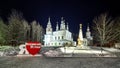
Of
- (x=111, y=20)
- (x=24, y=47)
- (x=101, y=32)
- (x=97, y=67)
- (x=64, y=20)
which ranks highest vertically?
(x=64, y=20)

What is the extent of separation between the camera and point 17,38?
3834 centimetres

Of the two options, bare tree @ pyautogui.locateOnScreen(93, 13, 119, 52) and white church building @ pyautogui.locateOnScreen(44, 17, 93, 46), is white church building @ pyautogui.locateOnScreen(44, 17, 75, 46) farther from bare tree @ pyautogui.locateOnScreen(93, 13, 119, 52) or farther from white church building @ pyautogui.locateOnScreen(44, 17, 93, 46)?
bare tree @ pyautogui.locateOnScreen(93, 13, 119, 52)

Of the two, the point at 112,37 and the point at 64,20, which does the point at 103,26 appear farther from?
the point at 64,20

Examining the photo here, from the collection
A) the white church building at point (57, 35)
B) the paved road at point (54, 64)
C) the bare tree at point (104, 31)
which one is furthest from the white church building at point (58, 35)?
the paved road at point (54, 64)

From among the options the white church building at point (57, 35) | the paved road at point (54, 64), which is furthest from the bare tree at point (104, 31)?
the white church building at point (57, 35)

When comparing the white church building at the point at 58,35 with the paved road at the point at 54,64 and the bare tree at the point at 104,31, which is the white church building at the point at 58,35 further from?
the paved road at the point at 54,64

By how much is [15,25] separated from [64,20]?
47.5 meters

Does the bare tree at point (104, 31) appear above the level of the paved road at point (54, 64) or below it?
above

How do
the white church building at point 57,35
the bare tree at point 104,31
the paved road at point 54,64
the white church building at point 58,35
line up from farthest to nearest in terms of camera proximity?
the white church building at point 57,35 < the white church building at point 58,35 < the bare tree at point 104,31 < the paved road at point 54,64

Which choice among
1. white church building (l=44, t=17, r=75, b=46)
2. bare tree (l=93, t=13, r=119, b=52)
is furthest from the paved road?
white church building (l=44, t=17, r=75, b=46)

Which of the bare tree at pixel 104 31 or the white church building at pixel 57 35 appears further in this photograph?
the white church building at pixel 57 35

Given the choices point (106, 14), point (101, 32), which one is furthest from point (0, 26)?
point (106, 14)

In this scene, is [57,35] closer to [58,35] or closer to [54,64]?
[58,35]

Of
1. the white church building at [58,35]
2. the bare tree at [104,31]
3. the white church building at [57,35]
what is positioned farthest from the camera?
the white church building at [57,35]
